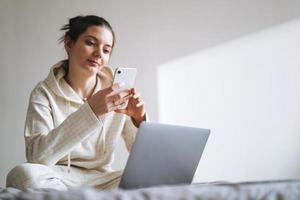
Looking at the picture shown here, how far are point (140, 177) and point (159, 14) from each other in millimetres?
1268

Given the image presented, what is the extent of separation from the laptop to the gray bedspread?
0.32 meters

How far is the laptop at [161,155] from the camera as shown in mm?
785

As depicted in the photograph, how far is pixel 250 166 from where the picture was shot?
185cm

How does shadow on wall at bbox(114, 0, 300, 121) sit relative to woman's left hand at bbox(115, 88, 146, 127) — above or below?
above

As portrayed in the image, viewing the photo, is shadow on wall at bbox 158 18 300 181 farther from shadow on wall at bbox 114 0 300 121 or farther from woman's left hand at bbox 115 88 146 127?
woman's left hand at bbox 115 88 146 127

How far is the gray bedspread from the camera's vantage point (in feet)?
1.42

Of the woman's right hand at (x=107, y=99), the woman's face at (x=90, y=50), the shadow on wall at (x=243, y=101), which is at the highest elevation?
the woman's face at (x=90, y=50)

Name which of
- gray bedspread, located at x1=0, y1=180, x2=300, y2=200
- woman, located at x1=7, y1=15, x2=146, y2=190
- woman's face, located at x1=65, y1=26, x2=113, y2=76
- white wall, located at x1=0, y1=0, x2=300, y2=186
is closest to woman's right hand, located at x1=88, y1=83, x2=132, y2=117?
woman, located at x1=7, y1=15, x2=146, y2=190

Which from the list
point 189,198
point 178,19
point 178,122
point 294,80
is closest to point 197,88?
point 178,122

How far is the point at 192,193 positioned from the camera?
0.46 metres

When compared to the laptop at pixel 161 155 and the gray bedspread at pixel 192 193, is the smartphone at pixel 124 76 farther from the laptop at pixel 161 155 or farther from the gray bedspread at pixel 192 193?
the gray bedspread at pixel 192 193

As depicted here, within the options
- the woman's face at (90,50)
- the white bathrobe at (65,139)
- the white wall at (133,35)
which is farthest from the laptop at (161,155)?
the white wall at (133,35)

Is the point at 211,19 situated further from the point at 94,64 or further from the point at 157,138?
the point at 157,138

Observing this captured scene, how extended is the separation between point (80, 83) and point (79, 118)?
35 centimetres
